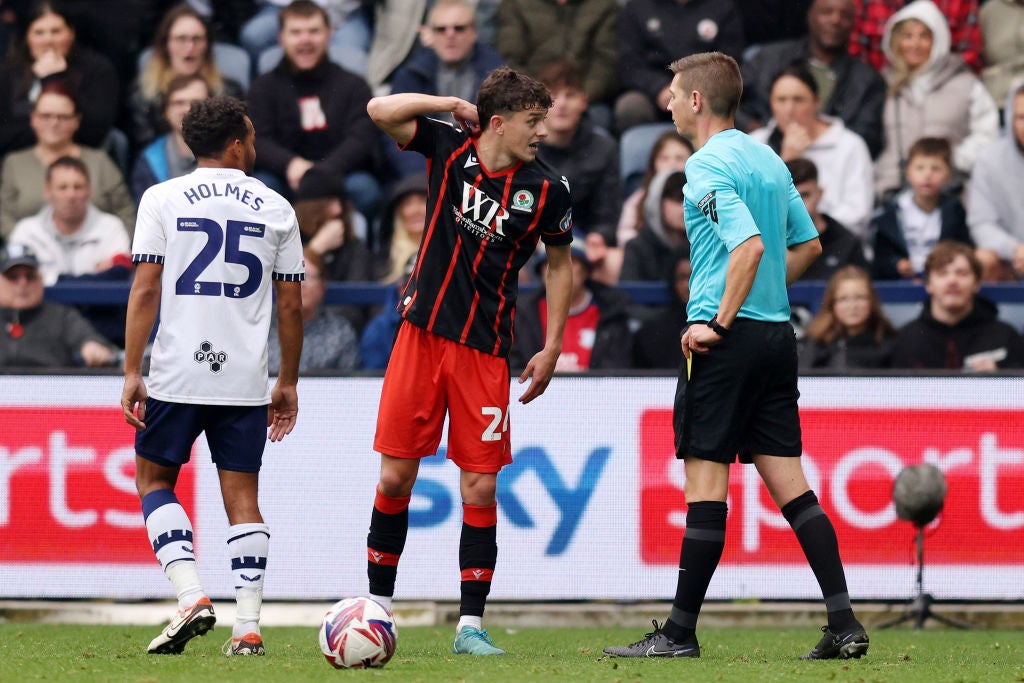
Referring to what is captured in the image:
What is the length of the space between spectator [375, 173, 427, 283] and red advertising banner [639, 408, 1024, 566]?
10.1 feet

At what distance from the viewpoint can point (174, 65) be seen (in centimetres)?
1157

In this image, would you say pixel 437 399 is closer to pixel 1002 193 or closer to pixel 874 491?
pixel 874 491

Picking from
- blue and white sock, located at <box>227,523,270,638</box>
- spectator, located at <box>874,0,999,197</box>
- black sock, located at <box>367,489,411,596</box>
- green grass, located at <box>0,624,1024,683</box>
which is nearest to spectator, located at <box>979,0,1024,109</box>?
spectator, located at <box>874,0,999,197</box>

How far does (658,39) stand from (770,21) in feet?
3.92

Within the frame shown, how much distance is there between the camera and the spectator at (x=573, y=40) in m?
11.8

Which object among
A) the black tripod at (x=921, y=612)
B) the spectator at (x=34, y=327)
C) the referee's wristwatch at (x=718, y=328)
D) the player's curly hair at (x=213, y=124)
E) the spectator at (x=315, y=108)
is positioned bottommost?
the black tripod at (x=921, y=612)

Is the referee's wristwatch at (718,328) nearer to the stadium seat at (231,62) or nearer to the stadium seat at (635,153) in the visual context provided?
the stadium seat at (635,153)

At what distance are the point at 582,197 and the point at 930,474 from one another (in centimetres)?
391

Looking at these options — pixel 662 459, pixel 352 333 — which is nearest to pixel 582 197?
pixel 352 333

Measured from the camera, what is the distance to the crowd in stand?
33.9ft

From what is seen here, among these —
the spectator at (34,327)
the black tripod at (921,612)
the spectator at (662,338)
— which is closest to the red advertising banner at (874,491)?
the black tripod at (921,612)

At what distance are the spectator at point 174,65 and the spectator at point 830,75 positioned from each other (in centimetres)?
405

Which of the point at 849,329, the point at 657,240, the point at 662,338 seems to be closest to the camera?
the point at 849,329

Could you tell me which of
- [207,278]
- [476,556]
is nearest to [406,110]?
[207,278]
